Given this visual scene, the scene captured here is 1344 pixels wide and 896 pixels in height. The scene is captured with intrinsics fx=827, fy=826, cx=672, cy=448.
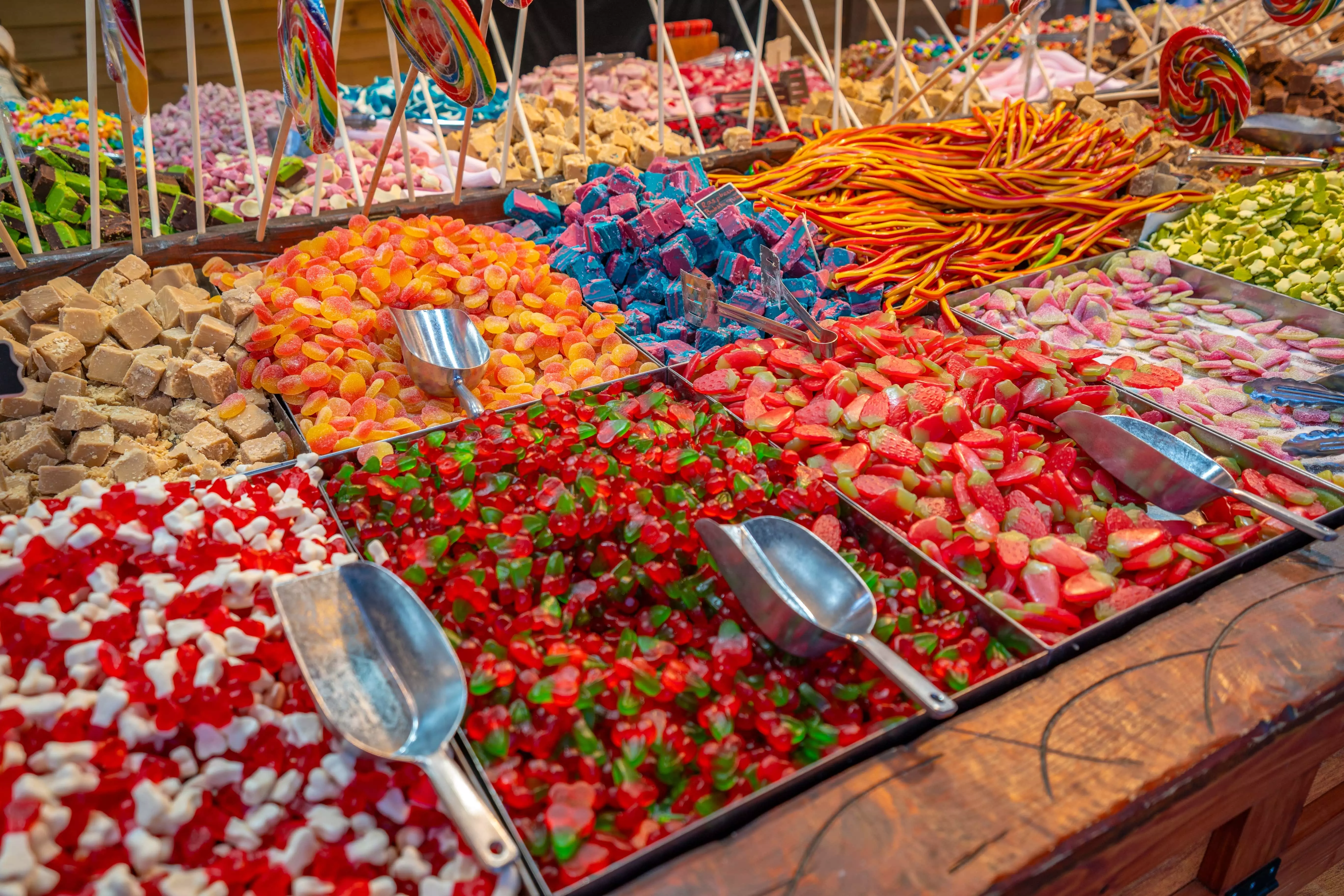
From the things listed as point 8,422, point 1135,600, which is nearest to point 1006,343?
point 1135,600

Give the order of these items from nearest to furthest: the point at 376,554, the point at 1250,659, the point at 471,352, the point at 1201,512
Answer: the point at 1250,659, the point at 376,554, the point at 1201,512, the point at 471,352

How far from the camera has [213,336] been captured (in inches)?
63.6

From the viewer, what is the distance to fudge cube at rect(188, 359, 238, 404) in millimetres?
1541

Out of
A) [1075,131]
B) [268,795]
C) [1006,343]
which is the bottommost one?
[268,795]

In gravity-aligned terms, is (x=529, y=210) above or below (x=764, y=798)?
above

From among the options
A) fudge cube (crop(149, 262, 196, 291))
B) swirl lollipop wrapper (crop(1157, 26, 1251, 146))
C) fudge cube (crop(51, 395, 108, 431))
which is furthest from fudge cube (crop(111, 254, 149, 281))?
swirl lollipop wrapper (crop(1157, 26, 1251, 146))

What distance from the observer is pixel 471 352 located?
1651 mm

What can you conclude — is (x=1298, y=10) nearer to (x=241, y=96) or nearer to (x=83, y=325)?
(x=241, y=96)

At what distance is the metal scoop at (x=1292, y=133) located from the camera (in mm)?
2916

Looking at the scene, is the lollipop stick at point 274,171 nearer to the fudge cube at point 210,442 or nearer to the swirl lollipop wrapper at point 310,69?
the swirl lollipop wrapper at point 310,69

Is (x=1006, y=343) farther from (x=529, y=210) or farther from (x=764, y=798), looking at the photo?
(x=529, y=210)

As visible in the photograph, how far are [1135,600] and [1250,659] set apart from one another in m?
0.14

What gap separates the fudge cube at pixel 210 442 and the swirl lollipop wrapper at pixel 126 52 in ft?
1.91

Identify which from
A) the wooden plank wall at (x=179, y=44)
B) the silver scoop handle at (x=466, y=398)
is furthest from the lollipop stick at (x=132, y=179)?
the wooden plank wall at (x=179, y=44)
